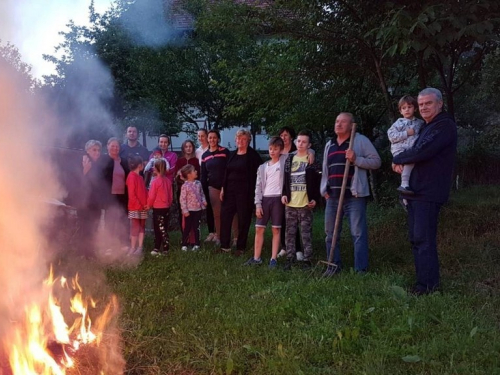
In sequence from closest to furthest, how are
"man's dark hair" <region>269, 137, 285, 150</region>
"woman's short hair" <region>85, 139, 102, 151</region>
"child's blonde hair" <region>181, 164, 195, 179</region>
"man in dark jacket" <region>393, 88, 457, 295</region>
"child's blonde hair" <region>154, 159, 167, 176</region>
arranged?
"man in dark jacket" <region>393, 88, 457, 295</region>, "man's dark hair" <region>269, 137, 285, 150</region>, "woman's short hair" <region>85, 139, 102, 151</region>, "child's blonde hair" <region>154, 159, 167, 176</region>, "child's blonde hair" <region>181, 164, 195, 179</region>

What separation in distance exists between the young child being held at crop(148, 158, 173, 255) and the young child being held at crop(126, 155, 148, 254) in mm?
145

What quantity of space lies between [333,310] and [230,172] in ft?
12.1

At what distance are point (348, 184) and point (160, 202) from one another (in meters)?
3.15

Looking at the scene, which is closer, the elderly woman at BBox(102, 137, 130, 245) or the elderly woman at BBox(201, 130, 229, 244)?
the elderly woman at BBox(102, 137, 130, 245)

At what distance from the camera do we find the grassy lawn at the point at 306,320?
3.72m

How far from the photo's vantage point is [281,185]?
691 centimetres

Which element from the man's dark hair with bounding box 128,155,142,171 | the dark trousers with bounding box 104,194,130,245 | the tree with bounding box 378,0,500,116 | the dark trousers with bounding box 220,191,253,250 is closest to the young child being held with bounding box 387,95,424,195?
the tree with bounding box 378,0,500,116

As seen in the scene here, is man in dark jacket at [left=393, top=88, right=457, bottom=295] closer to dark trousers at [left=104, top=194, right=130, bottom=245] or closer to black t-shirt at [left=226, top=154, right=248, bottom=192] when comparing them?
black t-shirt at [left=226, top=154, right=248, bottom=192]

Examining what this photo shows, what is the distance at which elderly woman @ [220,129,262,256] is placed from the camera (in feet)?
25.1

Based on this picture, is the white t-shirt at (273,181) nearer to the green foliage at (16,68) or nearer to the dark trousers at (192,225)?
the dark trousers at (192,225)

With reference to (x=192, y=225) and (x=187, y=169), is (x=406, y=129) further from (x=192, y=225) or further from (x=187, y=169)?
(x=192, y=225)

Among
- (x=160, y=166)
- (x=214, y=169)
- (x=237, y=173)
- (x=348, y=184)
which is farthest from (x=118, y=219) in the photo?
(x=348, y=184)

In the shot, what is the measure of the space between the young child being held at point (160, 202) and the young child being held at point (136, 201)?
145 millimetres

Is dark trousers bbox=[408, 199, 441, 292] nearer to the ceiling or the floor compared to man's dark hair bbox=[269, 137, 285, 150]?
nearer to the floor
